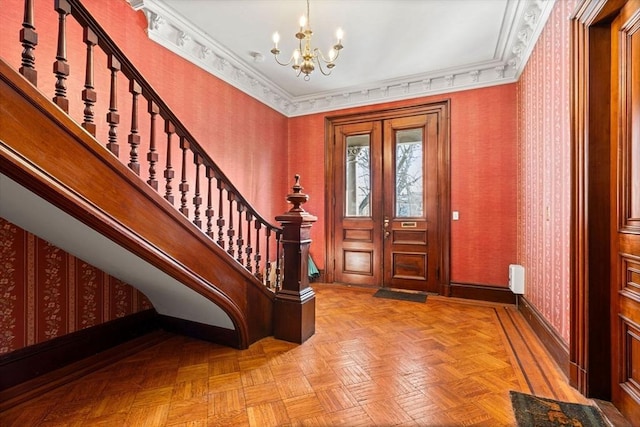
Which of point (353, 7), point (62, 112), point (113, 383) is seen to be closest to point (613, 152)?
point (353, 7)

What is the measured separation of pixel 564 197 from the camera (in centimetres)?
216

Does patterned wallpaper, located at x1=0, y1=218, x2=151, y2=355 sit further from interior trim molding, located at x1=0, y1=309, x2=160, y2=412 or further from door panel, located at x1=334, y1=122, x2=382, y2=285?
door panel, located at x1=334, y1=122, x2=382, y2=285

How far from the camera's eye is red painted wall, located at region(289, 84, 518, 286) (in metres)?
3.83

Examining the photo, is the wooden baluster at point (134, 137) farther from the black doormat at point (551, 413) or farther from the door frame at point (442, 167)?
the door frame at point (442, 167)

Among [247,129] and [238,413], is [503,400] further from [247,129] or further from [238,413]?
[247,129]

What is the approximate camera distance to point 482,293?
154 inches

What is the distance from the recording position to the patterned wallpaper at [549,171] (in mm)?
2162

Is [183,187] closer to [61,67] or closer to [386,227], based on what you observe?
[61,67]

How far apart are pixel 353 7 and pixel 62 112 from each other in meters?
Answer: 2.52

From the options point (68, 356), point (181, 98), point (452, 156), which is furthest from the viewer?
point (452, 156)

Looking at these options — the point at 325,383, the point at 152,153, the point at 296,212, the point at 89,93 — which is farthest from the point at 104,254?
the point at 325,383

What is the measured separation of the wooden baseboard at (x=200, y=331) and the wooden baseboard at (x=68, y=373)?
0.14m

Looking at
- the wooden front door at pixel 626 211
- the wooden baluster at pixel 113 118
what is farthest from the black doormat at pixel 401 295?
the wooden baluster at pixel 113 118

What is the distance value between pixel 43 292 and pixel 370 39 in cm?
370
